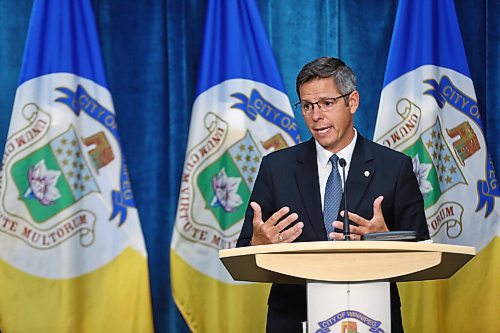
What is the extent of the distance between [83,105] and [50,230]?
2.24 ft

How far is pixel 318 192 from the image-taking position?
7.83 feet

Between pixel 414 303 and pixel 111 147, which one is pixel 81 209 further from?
pixel 414 303

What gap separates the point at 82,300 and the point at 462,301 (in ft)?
6.83

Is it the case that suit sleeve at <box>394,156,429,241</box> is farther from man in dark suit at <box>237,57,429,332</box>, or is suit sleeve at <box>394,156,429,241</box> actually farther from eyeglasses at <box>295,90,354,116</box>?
eyeglasses at <box>295,90,354,116</box>

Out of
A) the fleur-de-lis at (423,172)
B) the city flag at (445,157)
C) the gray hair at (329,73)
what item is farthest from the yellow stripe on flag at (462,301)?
the gray hair at (329,73)

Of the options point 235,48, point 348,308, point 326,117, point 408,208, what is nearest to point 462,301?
point 235,48

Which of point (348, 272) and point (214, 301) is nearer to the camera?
point (348, 272)

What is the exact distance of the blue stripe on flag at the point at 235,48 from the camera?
13.4ft

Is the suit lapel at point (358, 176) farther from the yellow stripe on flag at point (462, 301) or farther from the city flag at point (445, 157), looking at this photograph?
the yellow stripe on flag at point (462, 301)

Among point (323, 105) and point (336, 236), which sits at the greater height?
point (323, 105)

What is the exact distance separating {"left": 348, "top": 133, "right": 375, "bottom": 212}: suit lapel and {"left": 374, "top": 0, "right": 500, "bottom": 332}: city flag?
1.65 m

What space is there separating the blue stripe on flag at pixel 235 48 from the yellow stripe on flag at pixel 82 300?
107 cm

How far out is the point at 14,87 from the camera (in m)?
4.12

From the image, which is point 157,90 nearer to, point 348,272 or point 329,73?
point 329,73
